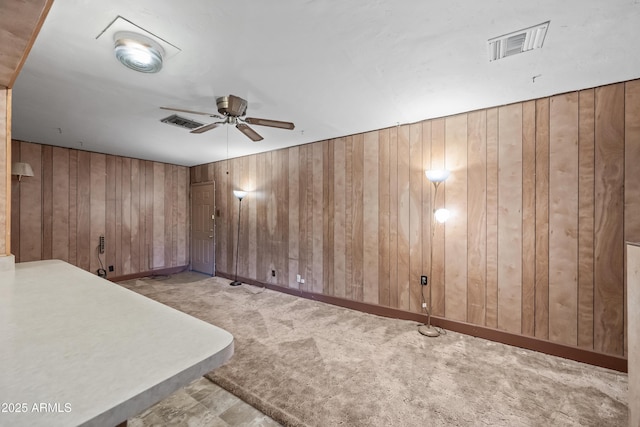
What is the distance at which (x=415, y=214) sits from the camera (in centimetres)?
334

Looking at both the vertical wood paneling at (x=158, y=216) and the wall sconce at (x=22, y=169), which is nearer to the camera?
the wall sconce at (x=22, y=169)

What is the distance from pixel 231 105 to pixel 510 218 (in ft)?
10.4

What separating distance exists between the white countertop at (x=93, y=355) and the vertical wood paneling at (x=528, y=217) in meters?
3.19

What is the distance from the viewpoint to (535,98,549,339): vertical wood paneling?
2.63m

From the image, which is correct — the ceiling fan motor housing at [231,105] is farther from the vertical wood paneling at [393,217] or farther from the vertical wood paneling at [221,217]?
the vertical wood paneling at [221,217]

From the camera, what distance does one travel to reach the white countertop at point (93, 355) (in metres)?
0.43

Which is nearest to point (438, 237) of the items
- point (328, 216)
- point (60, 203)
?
point (328, 216)

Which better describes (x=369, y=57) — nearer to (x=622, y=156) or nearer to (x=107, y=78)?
(x=107, y=78)

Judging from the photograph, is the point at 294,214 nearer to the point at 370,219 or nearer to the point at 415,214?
the point at 370,219

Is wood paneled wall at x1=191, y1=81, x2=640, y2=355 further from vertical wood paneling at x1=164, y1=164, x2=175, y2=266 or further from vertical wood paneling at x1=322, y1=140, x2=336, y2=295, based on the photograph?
vertical wood paneling at x1=164, y1=164, x2=175, y2=266

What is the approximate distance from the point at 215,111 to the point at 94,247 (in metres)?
4.21

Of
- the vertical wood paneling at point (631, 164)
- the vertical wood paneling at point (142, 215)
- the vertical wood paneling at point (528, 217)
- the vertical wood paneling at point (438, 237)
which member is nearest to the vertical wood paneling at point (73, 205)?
the vertical wood paneling at point (142, 215)

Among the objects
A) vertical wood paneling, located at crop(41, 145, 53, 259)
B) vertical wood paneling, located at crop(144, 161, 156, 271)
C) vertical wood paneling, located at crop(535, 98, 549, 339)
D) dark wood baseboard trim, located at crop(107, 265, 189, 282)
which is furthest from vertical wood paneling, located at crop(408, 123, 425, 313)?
vertical wood paneling, located at crop(41, 145, 53, 259)

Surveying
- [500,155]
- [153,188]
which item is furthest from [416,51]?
[153,188]
